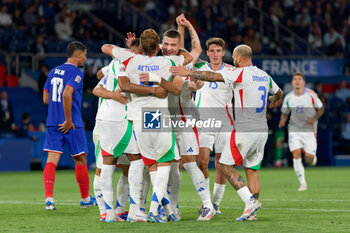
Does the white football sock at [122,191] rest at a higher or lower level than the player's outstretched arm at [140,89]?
lower

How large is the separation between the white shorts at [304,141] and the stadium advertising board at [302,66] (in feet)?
32.5

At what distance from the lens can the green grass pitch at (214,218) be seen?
794 centimetres

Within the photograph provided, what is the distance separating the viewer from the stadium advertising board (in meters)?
25.9

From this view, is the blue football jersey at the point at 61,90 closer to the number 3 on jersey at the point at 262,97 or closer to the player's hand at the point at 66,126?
the player's hand at the point at 66,126

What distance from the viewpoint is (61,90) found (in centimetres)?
1062

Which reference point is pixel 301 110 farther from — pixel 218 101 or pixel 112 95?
pixel 112 95

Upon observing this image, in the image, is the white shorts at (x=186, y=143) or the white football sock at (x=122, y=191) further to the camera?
the white football sock at (x=122, y=191)

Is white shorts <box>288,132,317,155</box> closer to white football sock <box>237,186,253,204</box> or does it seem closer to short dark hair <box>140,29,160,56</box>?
white football sock <box>237,186,253,204</box>

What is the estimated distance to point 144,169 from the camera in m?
8.93

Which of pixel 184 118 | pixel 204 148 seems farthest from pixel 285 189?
pixel 184 118

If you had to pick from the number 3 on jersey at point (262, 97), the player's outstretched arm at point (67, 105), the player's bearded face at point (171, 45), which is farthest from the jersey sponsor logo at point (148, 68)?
the player's outstretched arm at point (67, 105)

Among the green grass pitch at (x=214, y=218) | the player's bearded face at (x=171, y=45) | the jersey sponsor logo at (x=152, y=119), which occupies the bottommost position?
the green grass pitch at (x=214, y=218)

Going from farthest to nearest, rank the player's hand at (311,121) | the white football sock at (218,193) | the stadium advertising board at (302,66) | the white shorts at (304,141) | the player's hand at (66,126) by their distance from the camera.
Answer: the stadium advertising board at (302,66)
the player's hand at (311,121)
the white shorts at (304,141)
the player's hand at (66,126)
the white football sock at (218,193)

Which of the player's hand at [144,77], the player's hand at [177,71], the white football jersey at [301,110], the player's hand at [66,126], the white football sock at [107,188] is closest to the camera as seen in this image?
the player's hand at [144,77]
